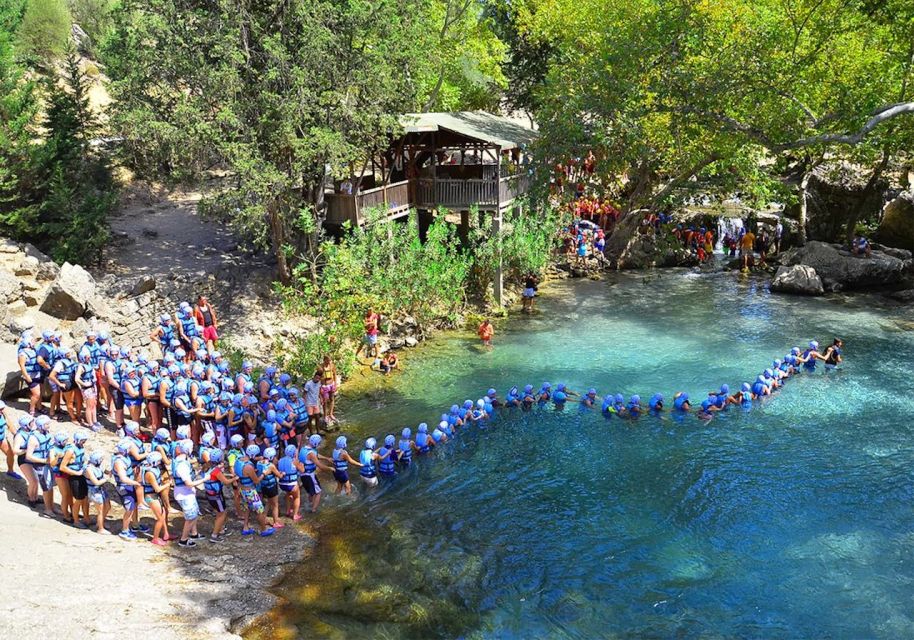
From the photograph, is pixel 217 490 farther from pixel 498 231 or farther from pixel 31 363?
pixel 498 231

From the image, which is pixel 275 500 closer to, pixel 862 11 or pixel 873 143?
pixel 862 11

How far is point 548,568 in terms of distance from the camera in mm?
12164

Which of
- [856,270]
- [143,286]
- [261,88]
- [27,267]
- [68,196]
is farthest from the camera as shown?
[856,270]

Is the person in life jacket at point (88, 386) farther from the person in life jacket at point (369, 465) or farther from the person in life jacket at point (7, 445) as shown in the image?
the person in life jacket at point (369, 465)

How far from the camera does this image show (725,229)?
36.5 metres

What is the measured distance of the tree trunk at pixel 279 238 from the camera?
22203 mm

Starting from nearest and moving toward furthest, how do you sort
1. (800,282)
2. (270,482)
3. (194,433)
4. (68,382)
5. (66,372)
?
1. (270,482)
2. (66,372)
3. (68,382)
4. (194,433)
5. (800,282)

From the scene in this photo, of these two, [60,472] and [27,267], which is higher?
[27,267]

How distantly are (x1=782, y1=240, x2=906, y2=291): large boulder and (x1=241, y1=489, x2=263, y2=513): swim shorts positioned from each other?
81.7 feet

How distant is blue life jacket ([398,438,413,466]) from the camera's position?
50.6ft

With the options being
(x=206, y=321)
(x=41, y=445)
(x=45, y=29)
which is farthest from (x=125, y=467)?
(x=45, y=29)

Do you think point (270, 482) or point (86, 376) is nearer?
point (270, 482)

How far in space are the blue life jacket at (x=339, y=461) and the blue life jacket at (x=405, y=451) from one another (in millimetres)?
1595

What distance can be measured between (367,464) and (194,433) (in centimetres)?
388
